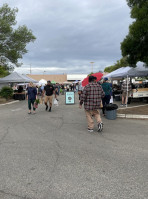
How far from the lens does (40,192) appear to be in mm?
2760

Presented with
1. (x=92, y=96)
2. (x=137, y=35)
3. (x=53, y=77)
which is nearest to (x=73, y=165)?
(x=92, y=96)

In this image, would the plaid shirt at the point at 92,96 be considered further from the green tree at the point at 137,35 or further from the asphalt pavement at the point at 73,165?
the green tree at the point at 137,35

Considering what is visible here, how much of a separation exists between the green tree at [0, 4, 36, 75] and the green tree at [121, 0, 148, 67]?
12.5 meters

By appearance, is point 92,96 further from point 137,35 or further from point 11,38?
point 11,38

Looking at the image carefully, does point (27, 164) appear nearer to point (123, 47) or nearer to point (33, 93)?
point (33, 93)

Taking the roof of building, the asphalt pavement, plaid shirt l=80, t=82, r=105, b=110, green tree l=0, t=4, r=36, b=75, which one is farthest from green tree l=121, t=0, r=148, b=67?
the roof of building

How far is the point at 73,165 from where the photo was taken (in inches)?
145

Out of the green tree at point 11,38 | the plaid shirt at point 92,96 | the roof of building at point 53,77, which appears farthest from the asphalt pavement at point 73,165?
the roof of building at point 53,77

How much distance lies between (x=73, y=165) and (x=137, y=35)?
30.3 feet

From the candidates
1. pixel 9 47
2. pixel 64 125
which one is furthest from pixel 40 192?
pixel 9 47

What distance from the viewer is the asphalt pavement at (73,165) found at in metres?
2.78

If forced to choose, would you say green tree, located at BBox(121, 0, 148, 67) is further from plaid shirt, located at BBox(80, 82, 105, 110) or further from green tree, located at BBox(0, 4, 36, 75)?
green tree, located at BBox(0, 4, 36, 75)

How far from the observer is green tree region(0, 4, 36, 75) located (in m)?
18.9

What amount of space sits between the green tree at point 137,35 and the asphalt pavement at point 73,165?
21.4 feet
